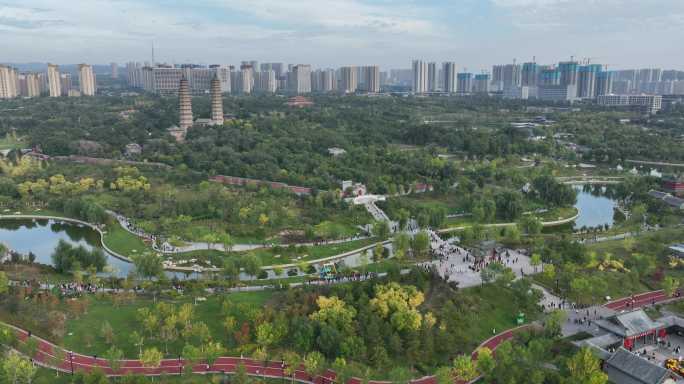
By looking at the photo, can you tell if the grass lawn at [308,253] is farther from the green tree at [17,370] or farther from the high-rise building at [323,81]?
the high-rise building at [323,81]

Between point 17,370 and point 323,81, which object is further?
point 323,81

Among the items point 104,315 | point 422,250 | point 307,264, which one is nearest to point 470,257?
point 422,250

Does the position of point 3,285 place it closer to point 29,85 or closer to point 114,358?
point 114,358

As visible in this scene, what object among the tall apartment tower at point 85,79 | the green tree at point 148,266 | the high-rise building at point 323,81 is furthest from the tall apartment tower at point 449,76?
the green tree at point 148,266

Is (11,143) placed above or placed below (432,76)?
below

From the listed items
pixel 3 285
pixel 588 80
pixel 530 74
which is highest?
pixel 530 74

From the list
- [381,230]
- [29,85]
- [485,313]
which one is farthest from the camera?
[29,85]

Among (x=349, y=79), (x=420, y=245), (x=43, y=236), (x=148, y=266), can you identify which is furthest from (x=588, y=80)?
(x=148, y=266)
